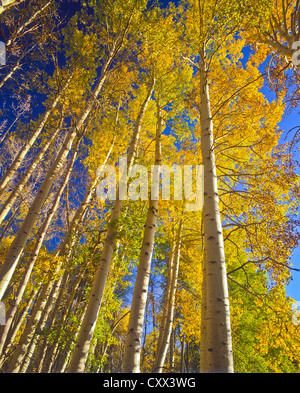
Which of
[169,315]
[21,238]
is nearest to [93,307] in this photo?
[21,238]

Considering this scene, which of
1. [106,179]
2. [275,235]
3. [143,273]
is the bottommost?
[143,273]

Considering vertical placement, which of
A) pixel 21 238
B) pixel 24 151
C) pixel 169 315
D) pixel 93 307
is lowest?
pixel 93 307

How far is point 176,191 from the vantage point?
22.6 feet

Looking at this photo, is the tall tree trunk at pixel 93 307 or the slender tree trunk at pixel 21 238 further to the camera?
the slender tree trunk at pixel 21 238

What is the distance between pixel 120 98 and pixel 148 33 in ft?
8.89

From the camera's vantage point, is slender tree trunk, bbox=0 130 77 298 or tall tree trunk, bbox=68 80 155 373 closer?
tall tree trunk, bbox=68 80 155 373

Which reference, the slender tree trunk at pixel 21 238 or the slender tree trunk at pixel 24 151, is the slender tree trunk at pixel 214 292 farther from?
the slender tree trunk at pixel 24 151

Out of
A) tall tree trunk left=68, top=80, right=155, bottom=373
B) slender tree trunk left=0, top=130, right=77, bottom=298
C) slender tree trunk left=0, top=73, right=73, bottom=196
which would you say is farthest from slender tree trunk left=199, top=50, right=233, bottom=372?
slender tree trunk left=0, top=73, right=73, bottom=196

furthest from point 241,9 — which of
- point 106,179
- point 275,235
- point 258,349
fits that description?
point 258,349

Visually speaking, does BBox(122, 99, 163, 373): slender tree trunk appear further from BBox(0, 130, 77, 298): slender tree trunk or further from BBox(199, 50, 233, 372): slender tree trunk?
BBox(0, 130, 77, 298): slender tree trunk

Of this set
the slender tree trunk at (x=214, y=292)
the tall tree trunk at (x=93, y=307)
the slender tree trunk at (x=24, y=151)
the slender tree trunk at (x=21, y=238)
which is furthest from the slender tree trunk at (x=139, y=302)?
the slender tree trunk at (x=24, y=151)

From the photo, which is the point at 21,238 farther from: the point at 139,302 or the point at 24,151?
the point at 24,151

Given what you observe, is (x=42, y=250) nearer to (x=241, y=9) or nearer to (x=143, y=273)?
(x=143, y=273)
